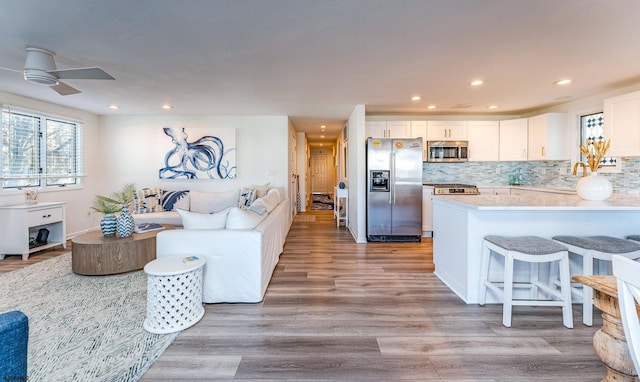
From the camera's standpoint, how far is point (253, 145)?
584cm

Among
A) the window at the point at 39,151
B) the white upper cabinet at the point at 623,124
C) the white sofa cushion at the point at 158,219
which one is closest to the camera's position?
the white upper cabinet at the point at 623,124

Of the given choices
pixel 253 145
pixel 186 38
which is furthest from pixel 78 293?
pixel 253 145

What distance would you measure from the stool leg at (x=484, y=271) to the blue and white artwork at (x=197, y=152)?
15.2ft

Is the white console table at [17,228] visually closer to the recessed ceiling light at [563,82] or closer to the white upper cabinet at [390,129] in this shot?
the white upper cabinet at [390,129]

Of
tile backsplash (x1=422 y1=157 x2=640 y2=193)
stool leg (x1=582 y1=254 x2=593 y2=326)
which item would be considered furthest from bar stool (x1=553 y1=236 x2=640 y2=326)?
tile backsplash (x1=422 y1=157 x2=640 y2=193)

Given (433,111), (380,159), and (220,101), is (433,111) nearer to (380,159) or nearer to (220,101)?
(380,159)

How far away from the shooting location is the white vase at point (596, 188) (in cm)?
258

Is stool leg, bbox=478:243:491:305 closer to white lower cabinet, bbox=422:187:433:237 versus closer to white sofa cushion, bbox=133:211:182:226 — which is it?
white lower cabinet, bbox=422:187:433:237

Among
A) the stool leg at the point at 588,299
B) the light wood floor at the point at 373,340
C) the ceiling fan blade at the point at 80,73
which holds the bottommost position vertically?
the light wood floor at the point at 373,340

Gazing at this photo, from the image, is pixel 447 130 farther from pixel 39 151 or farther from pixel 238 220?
pixel 39 151

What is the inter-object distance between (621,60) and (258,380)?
4347 mm

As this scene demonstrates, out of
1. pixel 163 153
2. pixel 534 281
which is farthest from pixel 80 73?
pixel 534 281

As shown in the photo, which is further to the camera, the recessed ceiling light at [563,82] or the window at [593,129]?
the window at [593,129]

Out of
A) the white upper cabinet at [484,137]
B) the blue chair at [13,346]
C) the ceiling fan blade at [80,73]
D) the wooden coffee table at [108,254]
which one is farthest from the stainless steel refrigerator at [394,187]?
the blue chair at [13,346]
